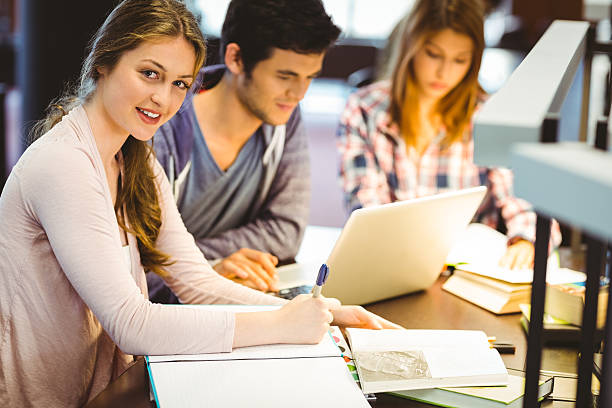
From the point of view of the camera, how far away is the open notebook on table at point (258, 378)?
101 centimetres

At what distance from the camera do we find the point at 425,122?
2.42 meters

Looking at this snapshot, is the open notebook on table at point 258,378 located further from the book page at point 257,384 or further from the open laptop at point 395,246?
the open laptop at point 395,246

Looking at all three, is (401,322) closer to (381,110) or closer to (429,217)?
(429,217)

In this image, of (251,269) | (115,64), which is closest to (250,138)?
(251,269)

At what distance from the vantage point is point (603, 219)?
0.46m

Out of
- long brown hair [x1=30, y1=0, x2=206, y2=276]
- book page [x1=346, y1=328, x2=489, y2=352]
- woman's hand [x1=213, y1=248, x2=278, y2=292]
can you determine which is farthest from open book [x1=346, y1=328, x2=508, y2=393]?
long brown hair [x1=30, y1=0, x2=206, y2=276]

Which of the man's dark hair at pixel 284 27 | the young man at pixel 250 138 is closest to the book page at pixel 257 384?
the young man at pixel 250 138

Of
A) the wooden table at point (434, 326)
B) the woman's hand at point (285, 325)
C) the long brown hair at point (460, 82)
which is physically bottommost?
the wooden table at point (434, 326)

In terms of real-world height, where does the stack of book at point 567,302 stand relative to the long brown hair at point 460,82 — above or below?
below

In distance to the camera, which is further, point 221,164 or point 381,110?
point 381,110

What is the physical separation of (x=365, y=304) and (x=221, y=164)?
0.70 meters

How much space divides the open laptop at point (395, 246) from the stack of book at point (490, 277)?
70 mm

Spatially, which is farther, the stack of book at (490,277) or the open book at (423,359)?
the stack of book at (490,277)

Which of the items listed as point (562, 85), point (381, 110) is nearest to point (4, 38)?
point (381, 110)
